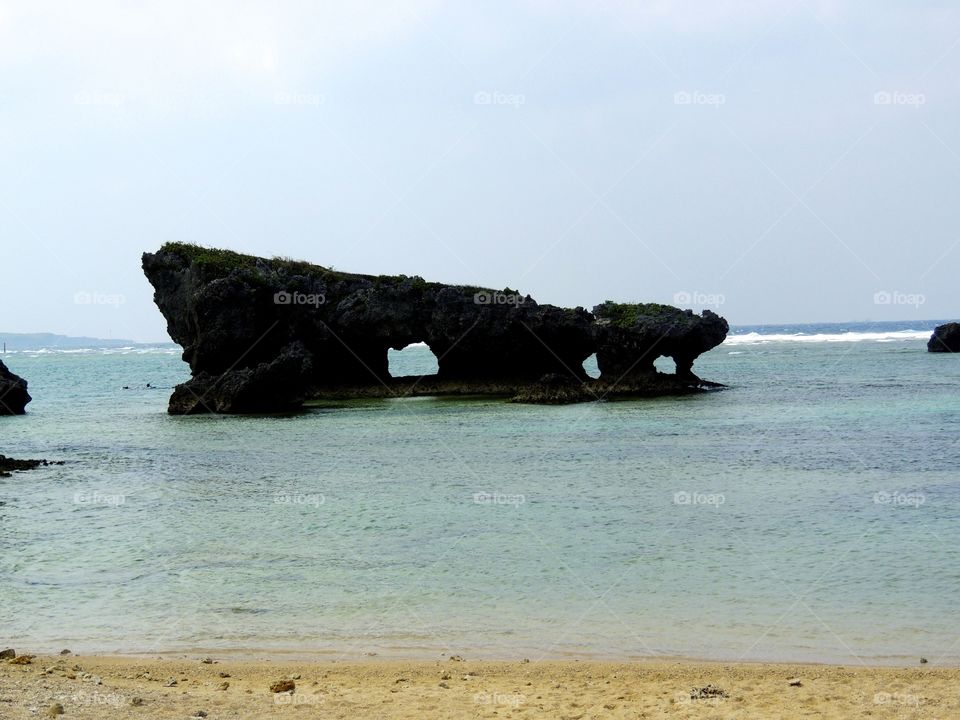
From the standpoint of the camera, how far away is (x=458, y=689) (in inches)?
388

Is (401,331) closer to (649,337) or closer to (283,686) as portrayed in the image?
(649,337)

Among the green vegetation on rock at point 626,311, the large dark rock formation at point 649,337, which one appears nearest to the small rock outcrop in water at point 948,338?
the large dark rock formation at point 649,337

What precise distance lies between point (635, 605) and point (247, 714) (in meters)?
5.88

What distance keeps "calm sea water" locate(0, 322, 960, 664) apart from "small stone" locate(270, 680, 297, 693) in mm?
1618

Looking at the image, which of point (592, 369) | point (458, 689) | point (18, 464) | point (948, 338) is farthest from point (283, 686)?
point (948, 338)

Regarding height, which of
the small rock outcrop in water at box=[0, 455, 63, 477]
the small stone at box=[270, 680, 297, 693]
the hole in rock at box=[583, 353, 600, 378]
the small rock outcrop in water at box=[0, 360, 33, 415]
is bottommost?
the small stone at box=[270, 680, 297, 693]

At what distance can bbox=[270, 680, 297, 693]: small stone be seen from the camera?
385 inches

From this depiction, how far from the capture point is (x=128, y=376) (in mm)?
96312

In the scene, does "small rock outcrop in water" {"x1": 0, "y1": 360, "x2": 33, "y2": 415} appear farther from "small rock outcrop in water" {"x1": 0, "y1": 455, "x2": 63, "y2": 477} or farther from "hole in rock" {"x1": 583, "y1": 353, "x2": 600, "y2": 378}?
"hole in rock" {"x1": 583, "y1": 353, "x2": 600, "y2": 378}

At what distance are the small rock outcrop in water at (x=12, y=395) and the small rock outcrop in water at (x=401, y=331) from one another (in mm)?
8724

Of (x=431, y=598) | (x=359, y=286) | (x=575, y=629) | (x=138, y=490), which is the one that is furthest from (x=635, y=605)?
(x=359, y=286)

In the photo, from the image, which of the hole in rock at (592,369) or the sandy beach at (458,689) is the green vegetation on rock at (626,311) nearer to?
the hole in rock at (592,369)

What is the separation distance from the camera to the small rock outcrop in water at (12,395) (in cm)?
4754

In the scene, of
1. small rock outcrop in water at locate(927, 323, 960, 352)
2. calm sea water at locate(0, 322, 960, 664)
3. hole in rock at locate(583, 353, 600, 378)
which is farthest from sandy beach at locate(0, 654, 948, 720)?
small rock outcrop in water at locate(927, 323, 960, 352)
